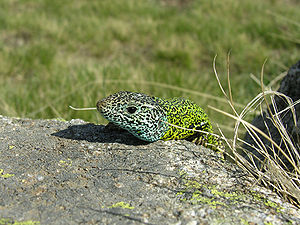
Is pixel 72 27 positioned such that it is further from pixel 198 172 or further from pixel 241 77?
pixel 198 172

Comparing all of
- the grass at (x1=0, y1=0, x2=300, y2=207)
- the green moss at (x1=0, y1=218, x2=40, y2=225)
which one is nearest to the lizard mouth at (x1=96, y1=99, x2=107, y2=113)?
the green moss at (x1=0, y1=218, x2=40, y2=225)

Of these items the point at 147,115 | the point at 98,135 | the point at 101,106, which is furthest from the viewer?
the point at 98,135

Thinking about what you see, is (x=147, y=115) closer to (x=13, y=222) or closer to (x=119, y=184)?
(x=119, y=184)

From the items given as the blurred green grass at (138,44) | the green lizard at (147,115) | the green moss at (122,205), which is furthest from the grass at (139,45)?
the green moss at (122,205)

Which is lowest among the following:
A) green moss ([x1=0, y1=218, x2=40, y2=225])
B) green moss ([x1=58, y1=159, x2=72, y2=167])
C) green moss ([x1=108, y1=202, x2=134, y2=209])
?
green moss ([x1=58, y1=159, x2=72, y2=167])

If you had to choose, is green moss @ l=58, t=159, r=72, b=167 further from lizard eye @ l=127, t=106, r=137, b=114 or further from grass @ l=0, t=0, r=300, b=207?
grass @ l=0, t=0, r=300, b=207

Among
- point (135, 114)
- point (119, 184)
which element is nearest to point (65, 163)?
point (119, 184)
